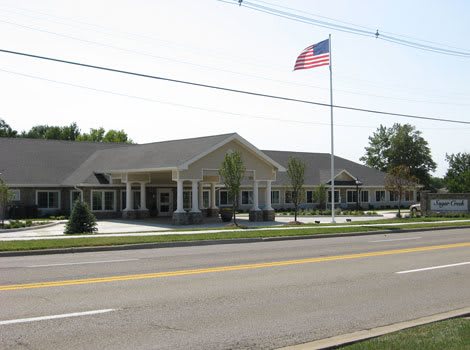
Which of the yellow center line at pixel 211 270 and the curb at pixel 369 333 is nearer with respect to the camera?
the curb at pixel 369 333

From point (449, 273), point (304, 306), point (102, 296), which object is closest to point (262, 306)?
point (304, 306)

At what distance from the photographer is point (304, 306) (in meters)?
9.20

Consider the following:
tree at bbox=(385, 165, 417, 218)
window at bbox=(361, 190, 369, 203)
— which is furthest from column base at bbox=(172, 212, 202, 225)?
window at bbox=(361, 190, 369, 203)

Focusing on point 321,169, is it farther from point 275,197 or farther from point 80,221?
point 80,221

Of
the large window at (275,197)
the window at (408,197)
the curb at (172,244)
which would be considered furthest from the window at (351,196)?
the curb at (172,244)

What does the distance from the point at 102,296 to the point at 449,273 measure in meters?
7.49

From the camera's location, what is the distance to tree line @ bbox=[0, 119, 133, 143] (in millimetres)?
92125

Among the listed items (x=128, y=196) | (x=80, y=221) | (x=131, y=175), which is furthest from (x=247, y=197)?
(x=80, y=221)

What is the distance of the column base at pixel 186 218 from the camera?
3369 centimetres

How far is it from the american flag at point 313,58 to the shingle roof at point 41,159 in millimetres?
19397

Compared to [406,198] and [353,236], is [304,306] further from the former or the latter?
[406,198]

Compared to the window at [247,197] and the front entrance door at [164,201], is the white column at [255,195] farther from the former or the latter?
the window at [247,197]

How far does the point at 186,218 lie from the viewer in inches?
1334

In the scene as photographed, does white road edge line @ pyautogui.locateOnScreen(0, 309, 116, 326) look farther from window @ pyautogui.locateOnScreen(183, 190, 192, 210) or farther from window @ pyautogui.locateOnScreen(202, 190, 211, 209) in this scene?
window @ pyautogui.locateOnScreen(202, 190, 211, 209)
